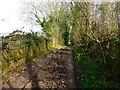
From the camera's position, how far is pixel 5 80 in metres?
5.30

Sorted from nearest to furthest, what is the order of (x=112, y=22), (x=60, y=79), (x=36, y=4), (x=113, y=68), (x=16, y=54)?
1. (x=113, y=68)
2. (x=60, y=79)
3. (x=112, y=22)
4. (x=16, y=54)
5. (x=36, y=4)

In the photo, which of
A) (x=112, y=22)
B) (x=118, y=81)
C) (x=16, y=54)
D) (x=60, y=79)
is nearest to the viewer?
(x=118, y=81)

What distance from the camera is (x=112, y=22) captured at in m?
5.78

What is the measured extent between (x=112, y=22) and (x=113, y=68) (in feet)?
7.18

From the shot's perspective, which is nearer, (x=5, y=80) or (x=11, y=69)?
(x=5, y=80)

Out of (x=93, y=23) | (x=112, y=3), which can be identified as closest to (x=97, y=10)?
(x=93, y=23)

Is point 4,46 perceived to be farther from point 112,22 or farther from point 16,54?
point 112,22

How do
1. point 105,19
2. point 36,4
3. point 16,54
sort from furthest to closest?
point 36,4 → point 16,54 → point 105,19

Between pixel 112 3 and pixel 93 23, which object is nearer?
pixel 112 3

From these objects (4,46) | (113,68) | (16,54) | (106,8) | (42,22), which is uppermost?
(42,22)

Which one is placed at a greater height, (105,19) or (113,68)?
(105,19)

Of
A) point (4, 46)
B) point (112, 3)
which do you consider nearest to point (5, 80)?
point (4, 46)

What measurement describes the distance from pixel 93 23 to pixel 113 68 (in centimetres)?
303

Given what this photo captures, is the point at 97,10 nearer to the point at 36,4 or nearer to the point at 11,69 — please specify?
the point at 11,69
